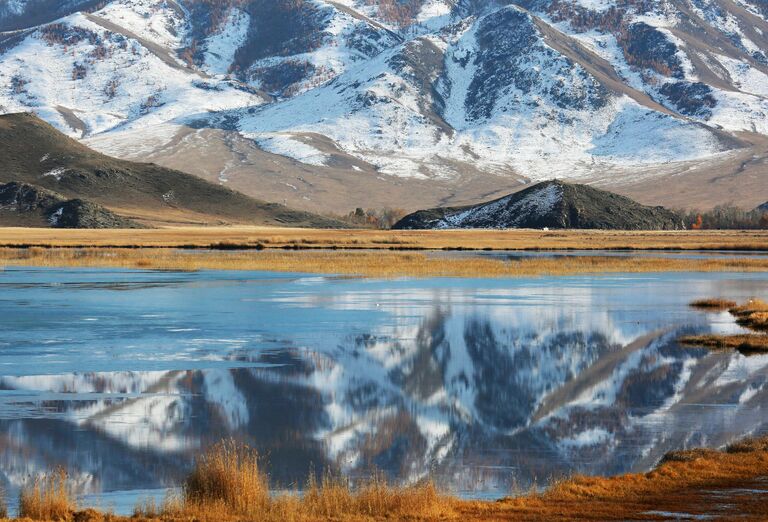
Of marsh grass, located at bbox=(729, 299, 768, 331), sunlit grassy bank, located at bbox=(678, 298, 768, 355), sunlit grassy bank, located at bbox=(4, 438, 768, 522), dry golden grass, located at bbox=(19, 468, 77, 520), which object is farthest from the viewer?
marsh grass, located at bbox=(729, 299, 768, 331)

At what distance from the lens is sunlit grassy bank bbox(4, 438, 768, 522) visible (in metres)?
17.8

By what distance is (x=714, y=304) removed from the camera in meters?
55.6

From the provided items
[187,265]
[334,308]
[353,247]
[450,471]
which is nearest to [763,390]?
[450,471]

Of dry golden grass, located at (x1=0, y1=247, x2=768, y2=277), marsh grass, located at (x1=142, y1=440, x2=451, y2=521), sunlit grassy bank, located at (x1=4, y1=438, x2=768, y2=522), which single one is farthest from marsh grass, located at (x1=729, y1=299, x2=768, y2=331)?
marsh grass, located at (x1=142, y1=440, x2=451, y2=521)

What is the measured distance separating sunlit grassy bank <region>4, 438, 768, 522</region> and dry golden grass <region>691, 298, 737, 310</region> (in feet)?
116

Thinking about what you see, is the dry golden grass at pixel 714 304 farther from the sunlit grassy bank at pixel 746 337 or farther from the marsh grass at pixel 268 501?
the marsh grass at pixel 268 501

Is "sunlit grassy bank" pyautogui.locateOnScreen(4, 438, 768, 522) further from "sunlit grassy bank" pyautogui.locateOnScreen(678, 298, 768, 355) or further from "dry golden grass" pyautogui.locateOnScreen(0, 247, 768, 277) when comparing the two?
"dry golden grass" pyautogui.locateOnScreen(0, 247, 768, 277)

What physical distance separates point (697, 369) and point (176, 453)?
18081mm

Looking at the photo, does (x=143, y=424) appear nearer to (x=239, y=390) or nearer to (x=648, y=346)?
(x=239, y=390)

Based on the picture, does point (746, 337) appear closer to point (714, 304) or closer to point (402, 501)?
point (714, 304)

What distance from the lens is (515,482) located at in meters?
20.9

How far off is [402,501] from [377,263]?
73.8 meters

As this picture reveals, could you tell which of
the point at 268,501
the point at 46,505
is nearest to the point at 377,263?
the point at 268,501

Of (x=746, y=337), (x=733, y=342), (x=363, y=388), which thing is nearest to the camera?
(x=363, y=388)
